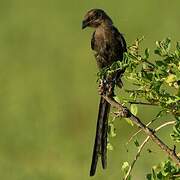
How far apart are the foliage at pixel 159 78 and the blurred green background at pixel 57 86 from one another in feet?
9.21

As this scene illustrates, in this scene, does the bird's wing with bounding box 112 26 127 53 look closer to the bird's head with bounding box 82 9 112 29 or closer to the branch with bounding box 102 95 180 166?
the bird's head with bounding box 82 9 112 29

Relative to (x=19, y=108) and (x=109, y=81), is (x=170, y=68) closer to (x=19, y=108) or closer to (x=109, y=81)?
(x=109, y=81)

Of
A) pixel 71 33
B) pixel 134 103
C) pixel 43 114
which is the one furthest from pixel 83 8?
pixel 134 103

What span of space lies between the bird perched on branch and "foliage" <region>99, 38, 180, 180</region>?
2.25ft

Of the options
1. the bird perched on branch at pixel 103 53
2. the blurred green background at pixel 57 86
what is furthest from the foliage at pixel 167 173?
the blurred green background at pixel 57 86

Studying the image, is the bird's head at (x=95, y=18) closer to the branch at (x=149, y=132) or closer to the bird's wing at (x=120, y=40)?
the bird's wing at (x=120, y=40)

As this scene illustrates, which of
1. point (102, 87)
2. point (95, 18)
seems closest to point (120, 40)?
point (95, 18)

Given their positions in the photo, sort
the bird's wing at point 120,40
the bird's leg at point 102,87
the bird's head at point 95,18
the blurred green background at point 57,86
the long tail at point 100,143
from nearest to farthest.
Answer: the bird's leg at point 102,87 < the long tail at point 100,143 < the bird's wing at point 120,40 < the bird's head at point 95,18 < the blurred green background at point 57,86

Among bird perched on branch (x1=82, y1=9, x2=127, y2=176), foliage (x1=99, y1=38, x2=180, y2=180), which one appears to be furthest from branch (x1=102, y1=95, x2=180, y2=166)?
bird perched on branch (x1=82, y1=9, x2=127, y2=176)

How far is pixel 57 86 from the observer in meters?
12.0

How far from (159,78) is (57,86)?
767 centimetres

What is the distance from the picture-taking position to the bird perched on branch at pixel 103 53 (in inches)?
Answer: 210

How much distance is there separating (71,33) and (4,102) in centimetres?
304

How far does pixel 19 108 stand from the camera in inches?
433
